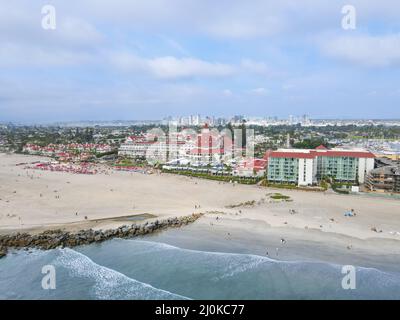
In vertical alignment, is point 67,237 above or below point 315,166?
below

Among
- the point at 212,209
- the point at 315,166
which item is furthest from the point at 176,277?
the point at 315,166

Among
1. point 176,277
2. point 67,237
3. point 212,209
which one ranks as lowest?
point 176,277

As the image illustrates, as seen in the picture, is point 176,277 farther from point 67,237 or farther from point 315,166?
point 315,166

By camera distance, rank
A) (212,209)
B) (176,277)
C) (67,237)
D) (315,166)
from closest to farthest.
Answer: (176,277)
(67,237)
(212,209)
(315,166)

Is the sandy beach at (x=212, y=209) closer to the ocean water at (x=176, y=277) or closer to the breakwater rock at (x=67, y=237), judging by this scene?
the breakwater rock at (x=67, y=237)

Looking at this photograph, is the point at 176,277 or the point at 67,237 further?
the point at 67,237

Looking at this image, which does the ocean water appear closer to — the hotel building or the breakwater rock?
the breakwater rock

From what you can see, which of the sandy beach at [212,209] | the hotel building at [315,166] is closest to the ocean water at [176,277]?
the sandy beach at [212,209]
